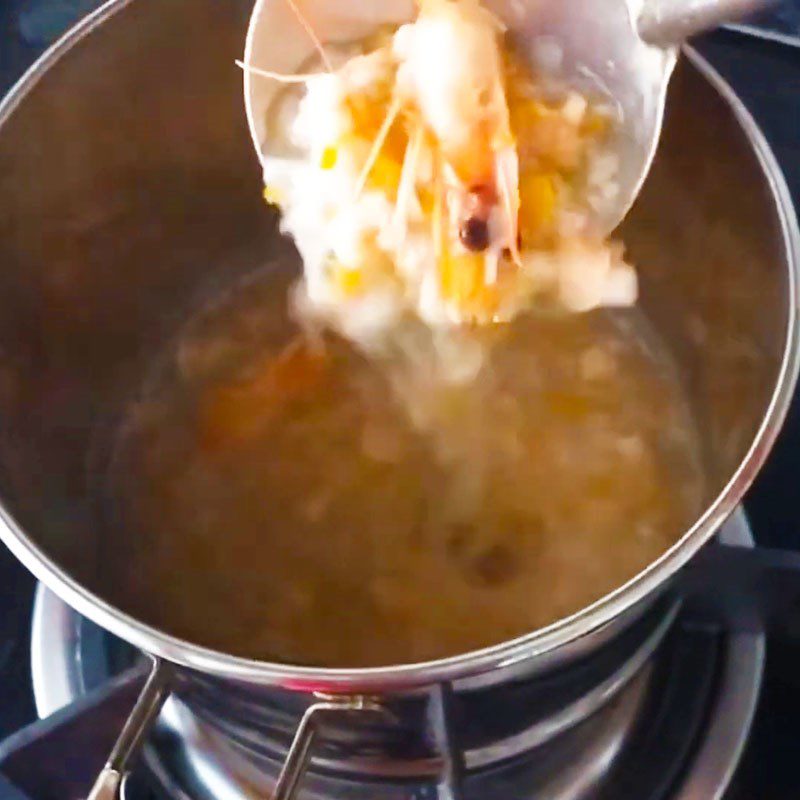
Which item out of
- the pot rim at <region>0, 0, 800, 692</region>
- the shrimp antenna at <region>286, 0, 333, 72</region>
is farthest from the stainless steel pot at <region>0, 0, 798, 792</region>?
the shrimp antenna at <region>286, 0, 333, 72</region>

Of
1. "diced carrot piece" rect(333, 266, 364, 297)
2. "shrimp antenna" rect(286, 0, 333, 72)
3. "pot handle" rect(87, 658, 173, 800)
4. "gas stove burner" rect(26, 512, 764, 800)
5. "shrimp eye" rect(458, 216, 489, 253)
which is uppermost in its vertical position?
"shrimp antenna" rect(286, 0, 333, 72)

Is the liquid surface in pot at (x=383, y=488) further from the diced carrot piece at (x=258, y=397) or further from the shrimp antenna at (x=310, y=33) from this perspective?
the shrimp antenna at (x=310, y=33)

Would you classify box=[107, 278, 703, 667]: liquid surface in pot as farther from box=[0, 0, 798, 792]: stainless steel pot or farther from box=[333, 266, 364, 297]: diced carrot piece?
box=[333, 266, 364, 297]: diced carrot piece

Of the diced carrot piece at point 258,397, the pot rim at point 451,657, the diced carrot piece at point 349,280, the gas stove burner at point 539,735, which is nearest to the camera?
the pot rim at point 451,657

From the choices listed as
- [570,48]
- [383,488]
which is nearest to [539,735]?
[383,488]

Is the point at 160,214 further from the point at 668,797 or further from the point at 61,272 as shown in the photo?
the point at 668,797

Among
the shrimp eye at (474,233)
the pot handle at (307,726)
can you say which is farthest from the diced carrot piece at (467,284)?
the pot handle at (307,726)
